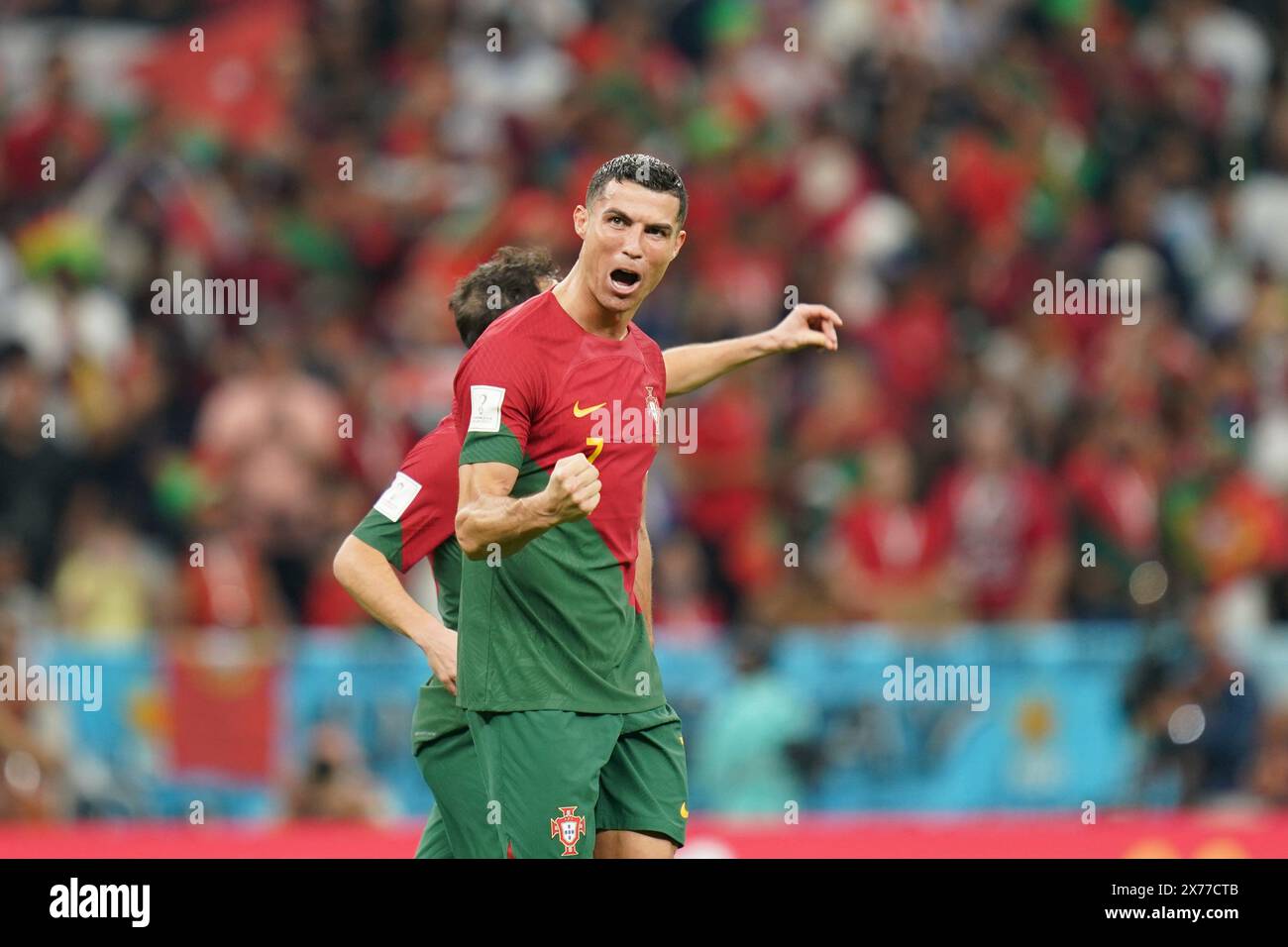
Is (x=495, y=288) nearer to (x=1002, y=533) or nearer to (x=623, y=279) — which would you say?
(x=623, y=279)

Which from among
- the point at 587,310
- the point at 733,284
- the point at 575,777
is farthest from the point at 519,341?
the point at 733,284

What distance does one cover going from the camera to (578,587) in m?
5.62

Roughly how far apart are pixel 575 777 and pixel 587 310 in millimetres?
1209

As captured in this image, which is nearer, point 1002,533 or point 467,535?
point 467,535

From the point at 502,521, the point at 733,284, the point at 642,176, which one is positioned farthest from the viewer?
the point at 733,284

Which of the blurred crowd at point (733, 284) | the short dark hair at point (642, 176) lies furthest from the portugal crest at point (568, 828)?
the blurred crowd at point (733, 284)

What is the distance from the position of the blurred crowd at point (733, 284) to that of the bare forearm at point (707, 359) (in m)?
4.79

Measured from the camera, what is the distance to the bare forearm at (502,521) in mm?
5070

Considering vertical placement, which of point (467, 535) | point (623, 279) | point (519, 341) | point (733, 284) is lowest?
point (467, 535)

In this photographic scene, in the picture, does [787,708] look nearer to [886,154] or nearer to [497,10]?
[886,154]

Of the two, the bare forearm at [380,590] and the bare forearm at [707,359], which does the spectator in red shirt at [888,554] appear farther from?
the bare forearm at [380,590]

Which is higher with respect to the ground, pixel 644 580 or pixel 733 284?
pixel 733 284

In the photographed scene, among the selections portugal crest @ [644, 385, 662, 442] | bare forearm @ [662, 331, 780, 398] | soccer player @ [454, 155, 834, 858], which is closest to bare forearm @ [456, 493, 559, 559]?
soccer player @ [454, 155, 834, 858]

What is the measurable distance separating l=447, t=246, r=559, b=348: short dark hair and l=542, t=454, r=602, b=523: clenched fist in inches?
48.1
